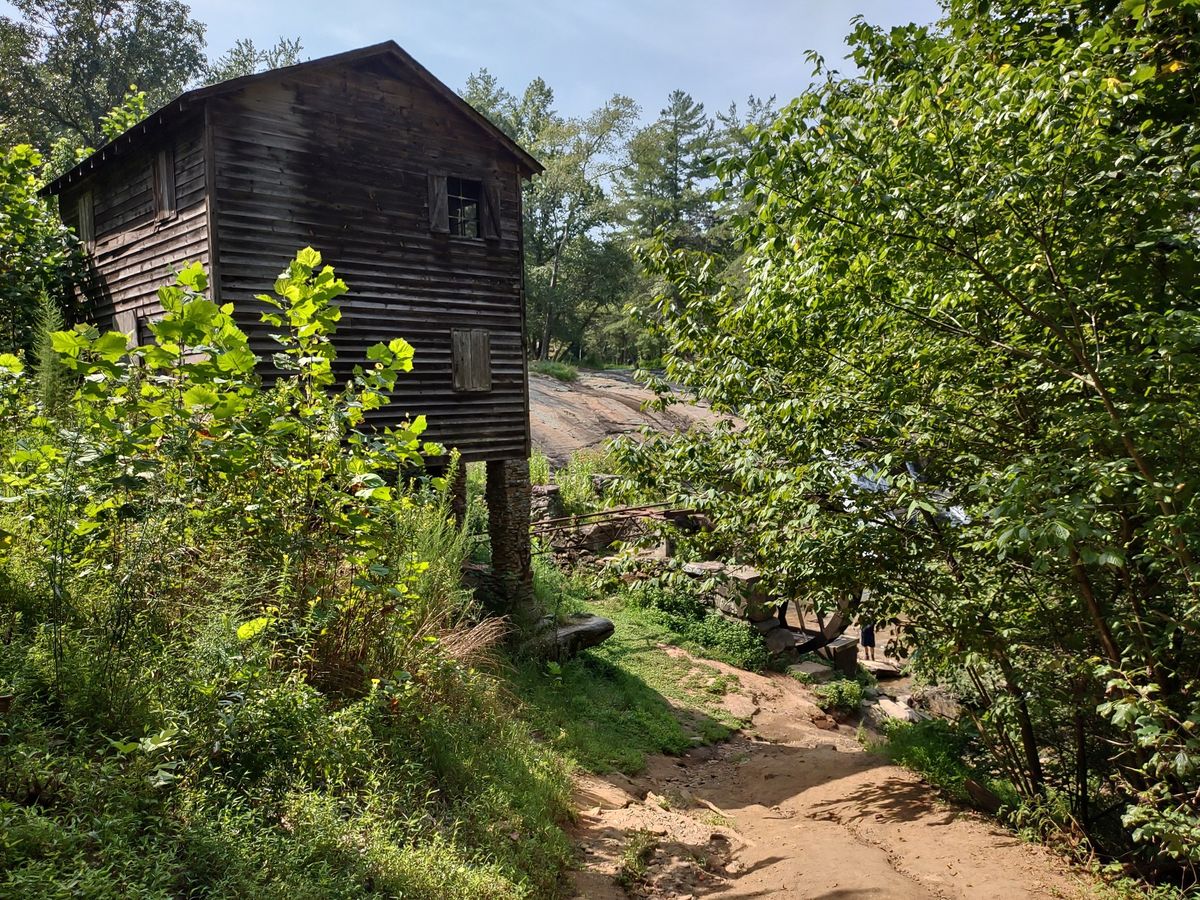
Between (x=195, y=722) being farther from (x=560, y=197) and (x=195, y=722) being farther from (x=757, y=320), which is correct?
(x=560, y=197)

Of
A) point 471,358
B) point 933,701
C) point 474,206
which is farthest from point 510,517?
point 933,701

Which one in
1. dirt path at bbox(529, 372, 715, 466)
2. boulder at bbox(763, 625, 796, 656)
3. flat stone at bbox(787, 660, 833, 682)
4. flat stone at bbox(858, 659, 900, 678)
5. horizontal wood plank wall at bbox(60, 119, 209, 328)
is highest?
horizontal wood plank wall at bbox(60, 119, 209, 328)

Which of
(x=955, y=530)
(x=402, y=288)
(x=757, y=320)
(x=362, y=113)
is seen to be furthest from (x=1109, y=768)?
(x=362, y=113)

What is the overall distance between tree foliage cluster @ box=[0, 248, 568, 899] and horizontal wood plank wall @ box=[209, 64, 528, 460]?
4.99 meters

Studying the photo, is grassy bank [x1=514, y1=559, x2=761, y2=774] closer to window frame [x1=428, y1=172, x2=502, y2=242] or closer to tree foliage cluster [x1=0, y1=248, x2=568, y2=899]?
tree foliage cluster [x1=0, y1=248, x2=568, y2=899]

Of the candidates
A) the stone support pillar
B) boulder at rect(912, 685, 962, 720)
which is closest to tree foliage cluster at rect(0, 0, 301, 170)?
the stone support pillar

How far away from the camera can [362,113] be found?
408 inches

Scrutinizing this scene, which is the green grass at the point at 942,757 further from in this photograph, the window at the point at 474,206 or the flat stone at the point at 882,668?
the window at the point at 474,206

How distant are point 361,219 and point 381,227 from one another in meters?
0.31

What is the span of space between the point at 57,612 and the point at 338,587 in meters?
1.71

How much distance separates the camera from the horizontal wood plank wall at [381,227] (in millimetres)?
9320

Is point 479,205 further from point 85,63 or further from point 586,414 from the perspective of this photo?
point 85,63

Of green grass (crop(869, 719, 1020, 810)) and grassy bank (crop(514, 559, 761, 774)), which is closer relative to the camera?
green grass (crop(869, 719, 1020, 810))

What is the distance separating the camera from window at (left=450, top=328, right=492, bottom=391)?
445 inches
